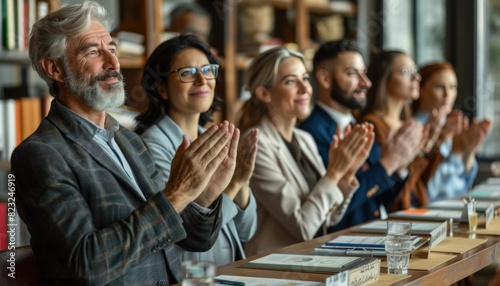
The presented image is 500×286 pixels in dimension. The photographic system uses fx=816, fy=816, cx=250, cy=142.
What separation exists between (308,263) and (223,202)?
529 mm

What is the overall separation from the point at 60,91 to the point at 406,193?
6.49 ft

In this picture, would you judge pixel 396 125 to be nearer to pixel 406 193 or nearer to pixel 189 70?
pixel 406 193

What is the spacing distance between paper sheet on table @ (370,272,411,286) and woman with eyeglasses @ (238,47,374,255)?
89 centimetres

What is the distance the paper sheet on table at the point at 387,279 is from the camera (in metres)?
1.69

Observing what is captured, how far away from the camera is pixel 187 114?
2.42 metres

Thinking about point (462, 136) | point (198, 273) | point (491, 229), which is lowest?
point (491, 229)

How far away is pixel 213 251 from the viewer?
2.32 m

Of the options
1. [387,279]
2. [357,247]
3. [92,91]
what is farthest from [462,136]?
[92,91]

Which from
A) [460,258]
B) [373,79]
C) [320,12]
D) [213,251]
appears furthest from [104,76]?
[320,12]

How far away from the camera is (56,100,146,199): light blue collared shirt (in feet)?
6.04

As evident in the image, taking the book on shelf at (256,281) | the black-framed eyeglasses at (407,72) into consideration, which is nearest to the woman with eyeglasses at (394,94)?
the black-framed eyeglasses at (407,72)

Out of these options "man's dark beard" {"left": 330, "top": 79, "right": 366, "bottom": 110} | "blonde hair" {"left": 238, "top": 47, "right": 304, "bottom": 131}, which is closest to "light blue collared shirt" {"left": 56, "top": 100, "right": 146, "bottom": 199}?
"blonde hair" {"left": 238, "top": 47, "right": 304, "bottom": 131}

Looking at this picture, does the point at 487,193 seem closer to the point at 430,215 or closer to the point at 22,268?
the point at 430,215

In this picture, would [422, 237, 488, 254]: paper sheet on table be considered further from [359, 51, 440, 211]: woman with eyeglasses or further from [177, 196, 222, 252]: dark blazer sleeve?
[359, 51, 440, 211]: woman with eyeglasses
